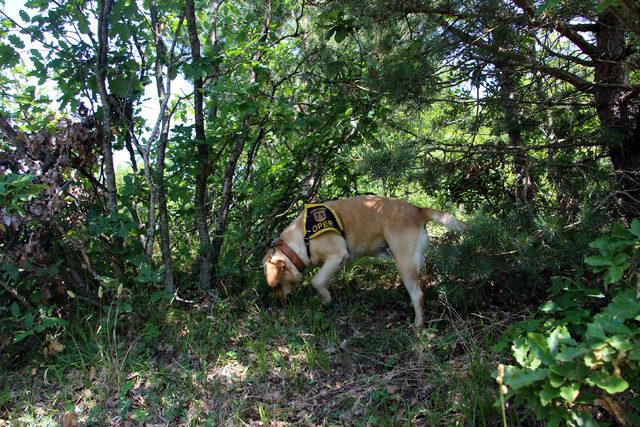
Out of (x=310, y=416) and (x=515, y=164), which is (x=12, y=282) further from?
(x=515, y=164)

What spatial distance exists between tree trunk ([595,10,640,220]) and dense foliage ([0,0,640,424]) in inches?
0.6

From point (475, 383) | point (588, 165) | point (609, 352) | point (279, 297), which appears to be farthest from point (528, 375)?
point (279, 297)

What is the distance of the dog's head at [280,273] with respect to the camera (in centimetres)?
455

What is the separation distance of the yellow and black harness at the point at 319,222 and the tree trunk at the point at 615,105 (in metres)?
2.36

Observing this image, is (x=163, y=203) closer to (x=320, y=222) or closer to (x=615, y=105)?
(x=320, y=222)

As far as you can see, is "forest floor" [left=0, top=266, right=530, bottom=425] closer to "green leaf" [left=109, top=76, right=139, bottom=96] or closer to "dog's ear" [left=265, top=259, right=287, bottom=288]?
"dog's ear" [left=265, top=259, right=287, bottom=288]

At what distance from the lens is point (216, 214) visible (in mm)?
5227

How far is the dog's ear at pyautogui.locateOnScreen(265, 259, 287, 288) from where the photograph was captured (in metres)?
4.54

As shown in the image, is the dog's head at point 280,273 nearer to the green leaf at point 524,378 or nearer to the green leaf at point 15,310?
the green leaf at point 15,310

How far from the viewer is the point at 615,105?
3635 mm

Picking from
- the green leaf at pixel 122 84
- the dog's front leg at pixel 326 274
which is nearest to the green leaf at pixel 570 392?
the dog's front leg at pixel 326 274

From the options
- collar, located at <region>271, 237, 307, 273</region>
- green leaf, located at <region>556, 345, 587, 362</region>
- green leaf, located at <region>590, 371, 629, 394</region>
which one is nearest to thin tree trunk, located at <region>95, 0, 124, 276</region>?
collar, located at <region>271, 237, 307, 273</region>

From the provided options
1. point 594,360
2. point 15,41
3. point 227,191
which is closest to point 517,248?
point 594,360

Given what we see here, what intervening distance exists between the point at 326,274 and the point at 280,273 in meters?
0.45
